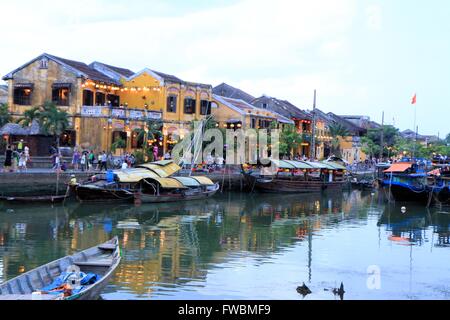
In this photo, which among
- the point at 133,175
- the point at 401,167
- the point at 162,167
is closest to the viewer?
the point at 133,175

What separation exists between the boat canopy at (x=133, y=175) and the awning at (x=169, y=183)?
1.57ft

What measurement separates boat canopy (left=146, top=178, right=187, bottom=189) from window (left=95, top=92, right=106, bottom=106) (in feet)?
50.8

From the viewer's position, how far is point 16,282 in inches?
520

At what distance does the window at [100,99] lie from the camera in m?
51.0

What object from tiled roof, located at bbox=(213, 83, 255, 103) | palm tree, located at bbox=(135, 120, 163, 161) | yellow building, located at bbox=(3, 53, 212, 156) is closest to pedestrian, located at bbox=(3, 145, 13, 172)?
yellow building, located at bbox=(3, 53, 212, 156)

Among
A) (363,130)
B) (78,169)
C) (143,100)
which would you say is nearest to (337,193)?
(143,100)

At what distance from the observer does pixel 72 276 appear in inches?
541

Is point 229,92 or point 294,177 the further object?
point 229,92

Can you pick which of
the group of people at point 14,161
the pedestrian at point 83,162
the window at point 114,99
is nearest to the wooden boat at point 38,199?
the group of people at point 14,161

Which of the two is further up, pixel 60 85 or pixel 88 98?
pixel 60 85

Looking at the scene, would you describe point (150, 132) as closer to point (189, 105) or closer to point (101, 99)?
point (101, 99)

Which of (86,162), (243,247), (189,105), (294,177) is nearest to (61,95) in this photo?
(86,162)

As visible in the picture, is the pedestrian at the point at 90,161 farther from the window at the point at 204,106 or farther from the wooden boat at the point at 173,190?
the window at the point at 204,106

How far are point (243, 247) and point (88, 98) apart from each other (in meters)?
29.6
